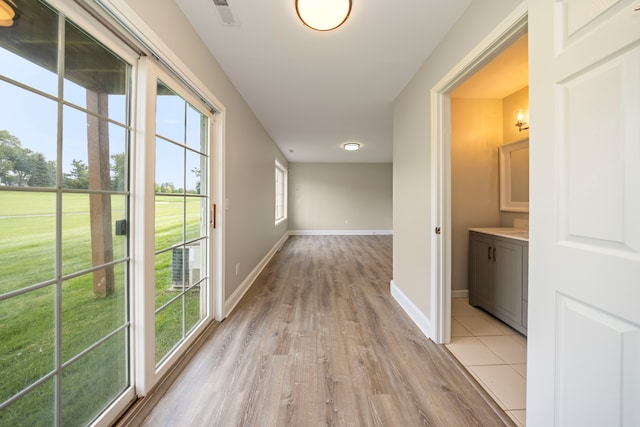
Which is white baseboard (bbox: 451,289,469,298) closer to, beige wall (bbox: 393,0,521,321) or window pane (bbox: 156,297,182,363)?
beige wall (bbox: 393,0,521,321)

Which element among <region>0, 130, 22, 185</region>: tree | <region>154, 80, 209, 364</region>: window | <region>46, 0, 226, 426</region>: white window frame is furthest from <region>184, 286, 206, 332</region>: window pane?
<region>0, 130, 22, 185</region>: tree

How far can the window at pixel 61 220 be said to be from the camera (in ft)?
2.68

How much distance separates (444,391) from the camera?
4.67 ft

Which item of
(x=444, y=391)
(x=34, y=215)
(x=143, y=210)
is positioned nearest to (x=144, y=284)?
(x=143, y=210)

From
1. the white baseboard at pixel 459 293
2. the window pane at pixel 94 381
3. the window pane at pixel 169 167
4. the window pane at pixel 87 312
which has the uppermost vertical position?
the window pane at pixel 169 167

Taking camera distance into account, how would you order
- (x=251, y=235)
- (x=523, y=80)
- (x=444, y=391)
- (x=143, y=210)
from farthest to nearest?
(x=251, y=235) < (x=523, y=80) < (x=444, y=391) < (x=143, y=210)

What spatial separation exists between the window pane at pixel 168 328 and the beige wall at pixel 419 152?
1.96 metres

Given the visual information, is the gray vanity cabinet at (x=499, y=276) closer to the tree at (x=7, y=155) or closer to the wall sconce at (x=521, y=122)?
the wall sconce at (x=521, y=122)

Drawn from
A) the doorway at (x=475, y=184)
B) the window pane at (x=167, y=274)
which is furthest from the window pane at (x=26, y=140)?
the doorway at (x=475, y=184)

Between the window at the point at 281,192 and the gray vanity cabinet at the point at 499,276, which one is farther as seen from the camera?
the window at the point at 281,192

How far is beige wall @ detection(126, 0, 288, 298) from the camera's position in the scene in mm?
1440

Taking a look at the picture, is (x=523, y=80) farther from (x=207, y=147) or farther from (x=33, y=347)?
(x=33, y=347)

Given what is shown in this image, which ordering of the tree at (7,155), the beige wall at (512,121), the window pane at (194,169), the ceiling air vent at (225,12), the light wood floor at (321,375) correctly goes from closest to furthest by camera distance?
the tree at (7,155), the light wood floor at (321,375), the ceiling air vent at (225,12), the window pane at (194,169), the beige wall at (512,121)

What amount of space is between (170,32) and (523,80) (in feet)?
9.96
